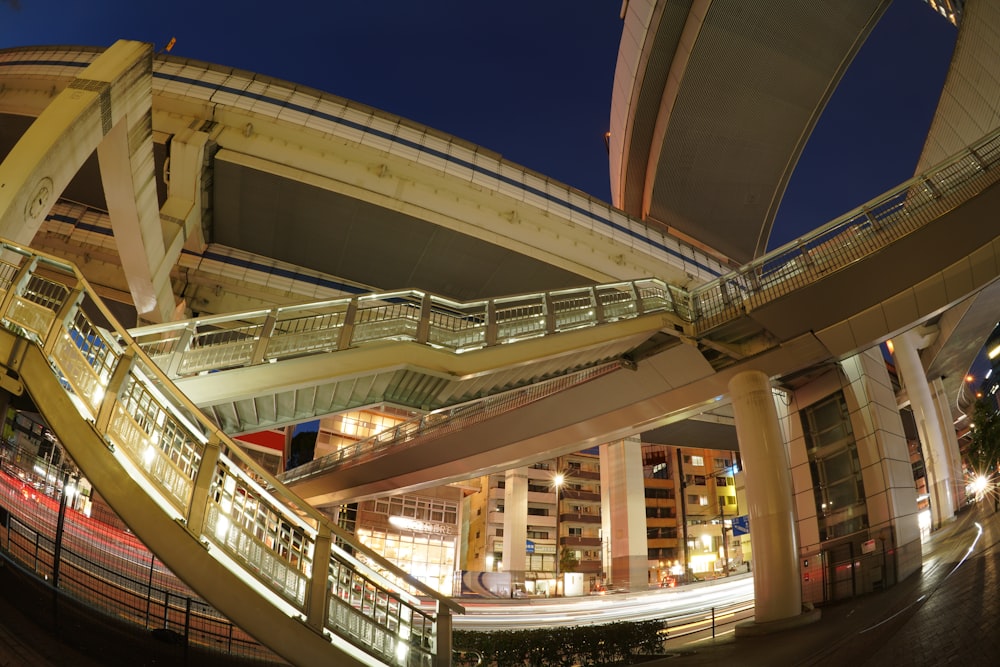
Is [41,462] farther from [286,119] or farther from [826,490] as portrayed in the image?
[826,490]

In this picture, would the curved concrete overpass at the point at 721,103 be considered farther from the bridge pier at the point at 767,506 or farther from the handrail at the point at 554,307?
the bridge pier at the point at 767,506

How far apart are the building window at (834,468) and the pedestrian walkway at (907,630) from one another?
2140mm

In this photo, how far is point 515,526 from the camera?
35875 millimetres

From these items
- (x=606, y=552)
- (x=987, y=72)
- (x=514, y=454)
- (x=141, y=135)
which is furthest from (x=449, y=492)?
(x=987, y=72)

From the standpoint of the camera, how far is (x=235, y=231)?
2248cm

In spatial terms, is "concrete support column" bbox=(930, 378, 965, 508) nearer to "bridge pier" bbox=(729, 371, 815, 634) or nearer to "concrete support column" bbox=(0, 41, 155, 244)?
A: "bridge pier" bbox=(729, 371, 815, 634)

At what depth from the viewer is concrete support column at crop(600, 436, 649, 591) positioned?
26.8 meters

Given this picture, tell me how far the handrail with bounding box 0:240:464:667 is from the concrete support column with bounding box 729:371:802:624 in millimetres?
8949

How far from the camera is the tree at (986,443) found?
976 inches

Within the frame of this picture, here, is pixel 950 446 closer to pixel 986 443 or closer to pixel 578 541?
pixel 986 443

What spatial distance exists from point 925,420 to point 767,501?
18450mm

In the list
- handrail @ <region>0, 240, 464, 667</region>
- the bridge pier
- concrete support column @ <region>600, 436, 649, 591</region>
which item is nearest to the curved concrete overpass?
concrete support column @ <region>600, 436, 649, 591</region>

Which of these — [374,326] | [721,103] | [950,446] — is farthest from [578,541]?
[374,326]

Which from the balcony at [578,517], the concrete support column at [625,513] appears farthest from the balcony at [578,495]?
the concrete support column at [625,513]
